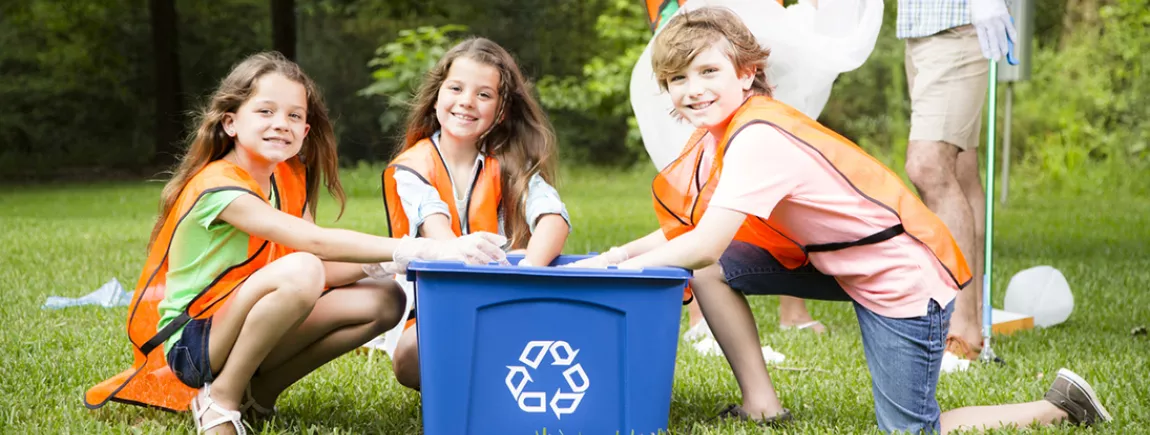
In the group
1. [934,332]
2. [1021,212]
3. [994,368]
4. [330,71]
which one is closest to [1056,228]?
[1021,212]

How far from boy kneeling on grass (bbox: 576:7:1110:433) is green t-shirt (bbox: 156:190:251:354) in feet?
3.10

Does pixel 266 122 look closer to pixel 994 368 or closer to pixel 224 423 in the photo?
pixel 224 423

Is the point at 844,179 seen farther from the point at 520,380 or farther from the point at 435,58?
the point at 435,58

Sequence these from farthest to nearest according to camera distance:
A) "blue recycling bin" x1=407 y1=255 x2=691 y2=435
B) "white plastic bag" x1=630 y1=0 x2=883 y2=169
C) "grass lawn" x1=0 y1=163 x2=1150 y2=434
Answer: "white plastic bag" x1=630 y1=0 x2=883 y2=169 → "grass lawn" x1=0 y1=163 x2=1150 y2=434 → "blue recycling bin" x1=407 y1=255 x2=691 y2=435

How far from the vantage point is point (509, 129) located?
3299 millimetres

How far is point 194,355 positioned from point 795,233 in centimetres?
147

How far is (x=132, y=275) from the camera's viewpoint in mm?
5562

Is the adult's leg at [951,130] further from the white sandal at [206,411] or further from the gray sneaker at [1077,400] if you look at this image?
the white sandal at [206,411]

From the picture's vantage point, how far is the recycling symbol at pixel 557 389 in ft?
7.64

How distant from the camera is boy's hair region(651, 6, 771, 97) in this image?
262 centimetres

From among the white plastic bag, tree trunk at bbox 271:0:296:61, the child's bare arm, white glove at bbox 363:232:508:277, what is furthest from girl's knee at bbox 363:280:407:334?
tree trunk at bbox 271:0:296:61

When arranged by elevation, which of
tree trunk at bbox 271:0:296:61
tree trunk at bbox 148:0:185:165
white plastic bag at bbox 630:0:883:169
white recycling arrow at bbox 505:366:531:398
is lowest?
tree trunk at bbox 148:0:185:165

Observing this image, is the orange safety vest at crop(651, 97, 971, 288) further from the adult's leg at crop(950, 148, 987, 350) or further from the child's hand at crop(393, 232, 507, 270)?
the adult's leg at crop(950, 148, 987, 350)

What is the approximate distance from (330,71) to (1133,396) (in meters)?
15.9
